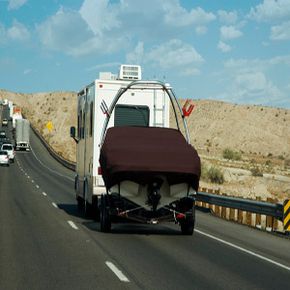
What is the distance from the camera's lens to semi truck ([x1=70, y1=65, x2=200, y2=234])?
625 inches

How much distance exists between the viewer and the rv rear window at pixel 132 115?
19.2 meters

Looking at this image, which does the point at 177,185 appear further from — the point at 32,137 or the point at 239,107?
the point at 239,107

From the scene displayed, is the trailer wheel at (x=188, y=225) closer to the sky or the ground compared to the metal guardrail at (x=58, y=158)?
closer to the sky

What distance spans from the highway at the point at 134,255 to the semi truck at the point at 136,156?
0.69 m

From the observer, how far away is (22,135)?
94125 millimetres

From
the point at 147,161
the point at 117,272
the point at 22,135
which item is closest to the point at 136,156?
the point at 147,161

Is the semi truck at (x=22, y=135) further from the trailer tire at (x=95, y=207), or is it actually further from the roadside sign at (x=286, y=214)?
the roadside sign at (x=286, y=214)

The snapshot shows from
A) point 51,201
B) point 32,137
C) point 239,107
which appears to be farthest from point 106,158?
point 239,107

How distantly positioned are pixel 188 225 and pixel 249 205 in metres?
3.91

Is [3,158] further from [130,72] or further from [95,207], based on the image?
[95,207]

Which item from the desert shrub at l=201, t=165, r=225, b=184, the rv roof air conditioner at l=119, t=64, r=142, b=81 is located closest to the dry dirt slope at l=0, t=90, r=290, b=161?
the desert shrub at l=201, t=165, r=225, b=184

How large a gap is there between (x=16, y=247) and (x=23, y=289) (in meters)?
4.65

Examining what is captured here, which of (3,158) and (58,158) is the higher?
(3,158)

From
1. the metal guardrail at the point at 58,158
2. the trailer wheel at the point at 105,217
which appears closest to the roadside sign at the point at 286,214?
the trailer wheel at the point at 105,217
